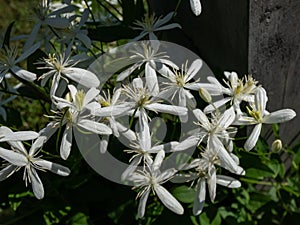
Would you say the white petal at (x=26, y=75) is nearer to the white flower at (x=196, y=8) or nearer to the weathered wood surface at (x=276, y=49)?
the white flower at (x=196, y=8)

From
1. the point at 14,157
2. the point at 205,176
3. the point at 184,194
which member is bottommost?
the point at 184,194

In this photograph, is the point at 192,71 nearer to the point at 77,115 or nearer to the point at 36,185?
the point at 77,115

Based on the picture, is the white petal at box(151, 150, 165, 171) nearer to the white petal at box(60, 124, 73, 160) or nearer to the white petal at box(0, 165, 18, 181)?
the white petal at box(60, 124, 73, 160)

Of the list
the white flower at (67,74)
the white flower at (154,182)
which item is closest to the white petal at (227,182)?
the white flower at (154,182)

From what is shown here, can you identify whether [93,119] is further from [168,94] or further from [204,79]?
[204,79]

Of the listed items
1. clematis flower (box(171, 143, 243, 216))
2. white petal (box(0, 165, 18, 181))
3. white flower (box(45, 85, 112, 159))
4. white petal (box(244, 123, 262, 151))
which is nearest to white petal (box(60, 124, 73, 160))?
white flower (box(45, 85, 112, 159))

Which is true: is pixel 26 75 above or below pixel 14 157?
above

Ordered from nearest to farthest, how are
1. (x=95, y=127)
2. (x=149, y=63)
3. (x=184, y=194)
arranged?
1. (x=95, y=127)
2. (x=149, y=63)
3. (x=184, y=194)

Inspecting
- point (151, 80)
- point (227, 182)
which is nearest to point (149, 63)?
point (151, 80)
